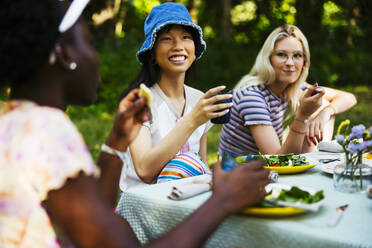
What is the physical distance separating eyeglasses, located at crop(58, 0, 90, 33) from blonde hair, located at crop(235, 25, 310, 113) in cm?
215

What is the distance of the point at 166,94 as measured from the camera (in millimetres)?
2896

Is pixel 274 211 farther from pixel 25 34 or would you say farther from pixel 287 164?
pixel 25 34

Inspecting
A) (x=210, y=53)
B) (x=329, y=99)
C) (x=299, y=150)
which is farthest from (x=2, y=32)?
(x=210, y=53)

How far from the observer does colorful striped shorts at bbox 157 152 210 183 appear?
2.23 meters

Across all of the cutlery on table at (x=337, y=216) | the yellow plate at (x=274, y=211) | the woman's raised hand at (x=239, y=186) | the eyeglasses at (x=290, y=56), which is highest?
the eyeglasses at (x=290, y=56)

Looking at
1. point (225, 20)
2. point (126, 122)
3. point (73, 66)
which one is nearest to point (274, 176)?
point (126, 122)

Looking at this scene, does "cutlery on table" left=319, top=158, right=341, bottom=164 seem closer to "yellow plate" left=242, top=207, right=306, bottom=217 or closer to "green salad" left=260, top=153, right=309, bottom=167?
"green salad" left=260, top=153, right=309, bottom=167

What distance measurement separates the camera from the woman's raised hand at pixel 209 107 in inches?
83.8

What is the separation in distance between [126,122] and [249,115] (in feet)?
5.91

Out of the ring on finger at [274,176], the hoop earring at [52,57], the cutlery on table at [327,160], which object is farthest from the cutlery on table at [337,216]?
the hoop earring at [52,57]

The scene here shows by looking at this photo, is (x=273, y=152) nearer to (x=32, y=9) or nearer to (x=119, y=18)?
(x=32, y=9)

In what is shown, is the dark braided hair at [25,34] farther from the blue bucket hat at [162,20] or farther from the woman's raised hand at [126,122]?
the blue bucket hat at [162,20]

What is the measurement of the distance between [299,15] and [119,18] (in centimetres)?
568

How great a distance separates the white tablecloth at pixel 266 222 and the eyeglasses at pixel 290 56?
1658mm
